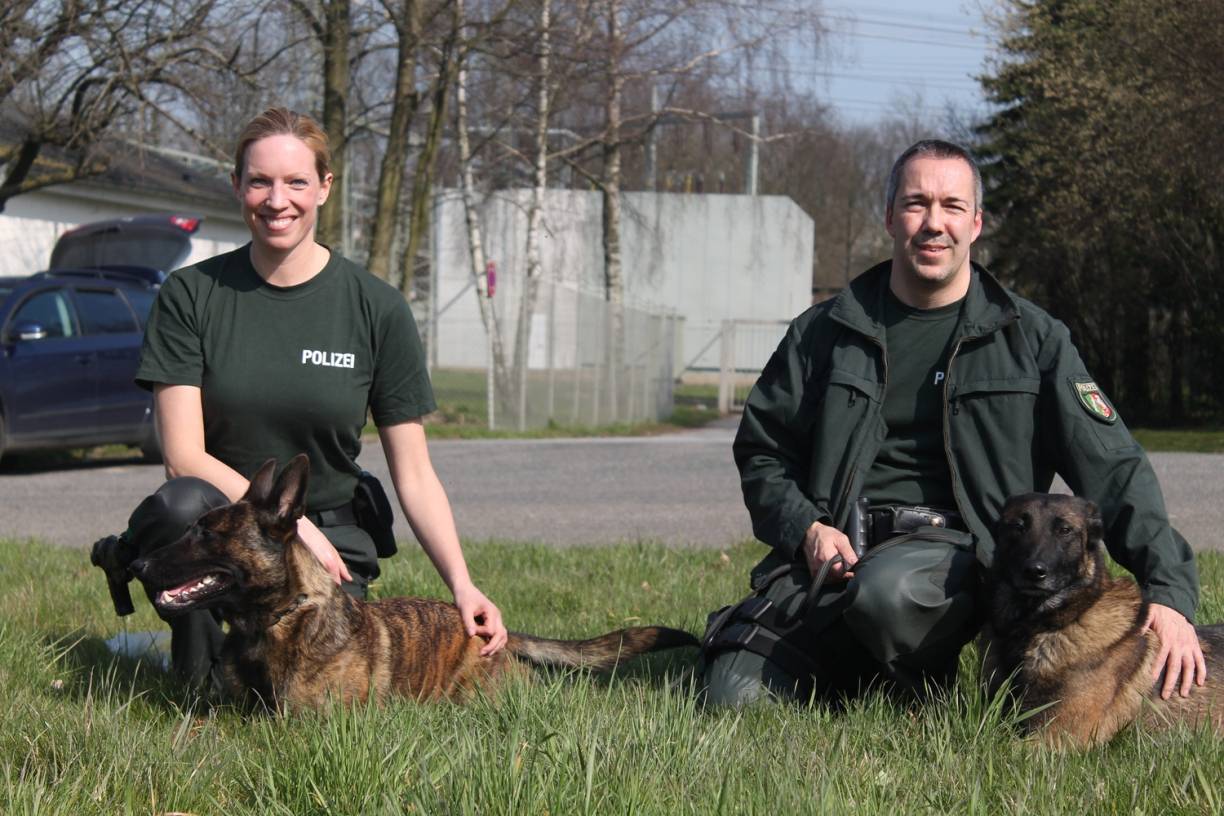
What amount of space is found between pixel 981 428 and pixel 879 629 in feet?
2.31

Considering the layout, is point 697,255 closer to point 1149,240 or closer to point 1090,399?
point 1149,240

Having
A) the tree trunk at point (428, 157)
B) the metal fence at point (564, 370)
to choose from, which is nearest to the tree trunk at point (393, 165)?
the tree trunk at point (428, 157)

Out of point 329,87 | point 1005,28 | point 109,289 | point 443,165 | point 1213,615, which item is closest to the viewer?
point 1213,615

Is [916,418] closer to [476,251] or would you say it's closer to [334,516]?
[334,516]

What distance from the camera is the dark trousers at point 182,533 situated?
4016mm

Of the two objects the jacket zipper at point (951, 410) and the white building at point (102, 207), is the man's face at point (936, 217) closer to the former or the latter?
the jacket zipper at point (951, 410)

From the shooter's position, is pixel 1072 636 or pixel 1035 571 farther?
pixel 1072 636

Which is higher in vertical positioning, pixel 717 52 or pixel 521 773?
pixel 717 52

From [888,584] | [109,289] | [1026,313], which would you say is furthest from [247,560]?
[109,289]

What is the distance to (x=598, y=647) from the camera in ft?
14.5

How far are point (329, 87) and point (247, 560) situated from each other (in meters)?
16.4

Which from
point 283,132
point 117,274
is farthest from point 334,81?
point 283,132

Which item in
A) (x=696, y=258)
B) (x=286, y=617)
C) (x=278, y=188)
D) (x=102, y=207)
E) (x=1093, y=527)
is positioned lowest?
(x=286, y=617)

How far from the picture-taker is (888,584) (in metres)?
3.74
